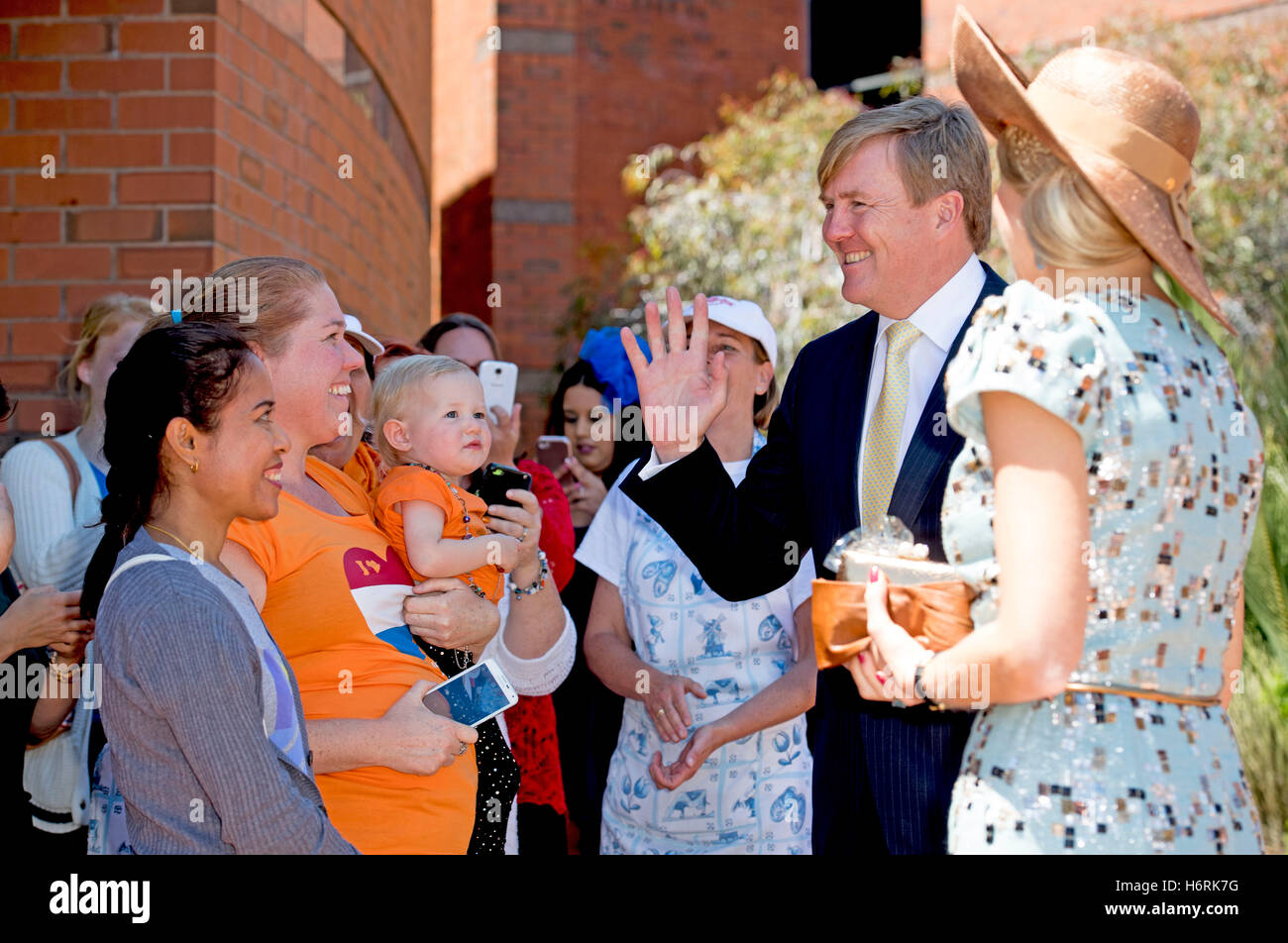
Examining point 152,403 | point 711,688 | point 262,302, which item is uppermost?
point 262,302

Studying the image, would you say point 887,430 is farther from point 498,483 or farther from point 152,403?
point 152,403

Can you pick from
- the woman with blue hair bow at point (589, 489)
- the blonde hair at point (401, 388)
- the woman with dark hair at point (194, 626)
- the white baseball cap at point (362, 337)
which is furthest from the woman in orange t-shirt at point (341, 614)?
the woman with blue hair bow at point (589, 489)

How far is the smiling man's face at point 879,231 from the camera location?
8.54 ft

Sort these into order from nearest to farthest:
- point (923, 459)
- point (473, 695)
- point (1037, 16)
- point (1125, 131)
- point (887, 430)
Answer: point (1125, 131) < point (923, 459) < point (887, 430) < point (473, 695) < point (1037, 16)

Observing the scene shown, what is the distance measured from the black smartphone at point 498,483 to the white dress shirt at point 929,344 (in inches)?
32.5

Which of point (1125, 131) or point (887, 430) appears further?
point (887, 430)

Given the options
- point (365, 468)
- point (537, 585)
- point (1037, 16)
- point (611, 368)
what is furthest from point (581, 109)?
point (537, 585)

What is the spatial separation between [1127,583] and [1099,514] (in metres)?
0.11

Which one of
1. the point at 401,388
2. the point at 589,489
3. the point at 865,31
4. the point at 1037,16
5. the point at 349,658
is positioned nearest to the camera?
the point at 349,658

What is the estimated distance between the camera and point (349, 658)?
8.76ft

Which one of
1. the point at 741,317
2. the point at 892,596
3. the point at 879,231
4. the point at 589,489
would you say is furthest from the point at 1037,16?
the point at 892,596

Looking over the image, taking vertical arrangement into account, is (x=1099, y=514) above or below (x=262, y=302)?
below

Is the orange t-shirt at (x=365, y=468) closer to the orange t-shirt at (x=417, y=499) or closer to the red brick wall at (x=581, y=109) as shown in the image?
the orange t-shirt at (x=417, y=499)
